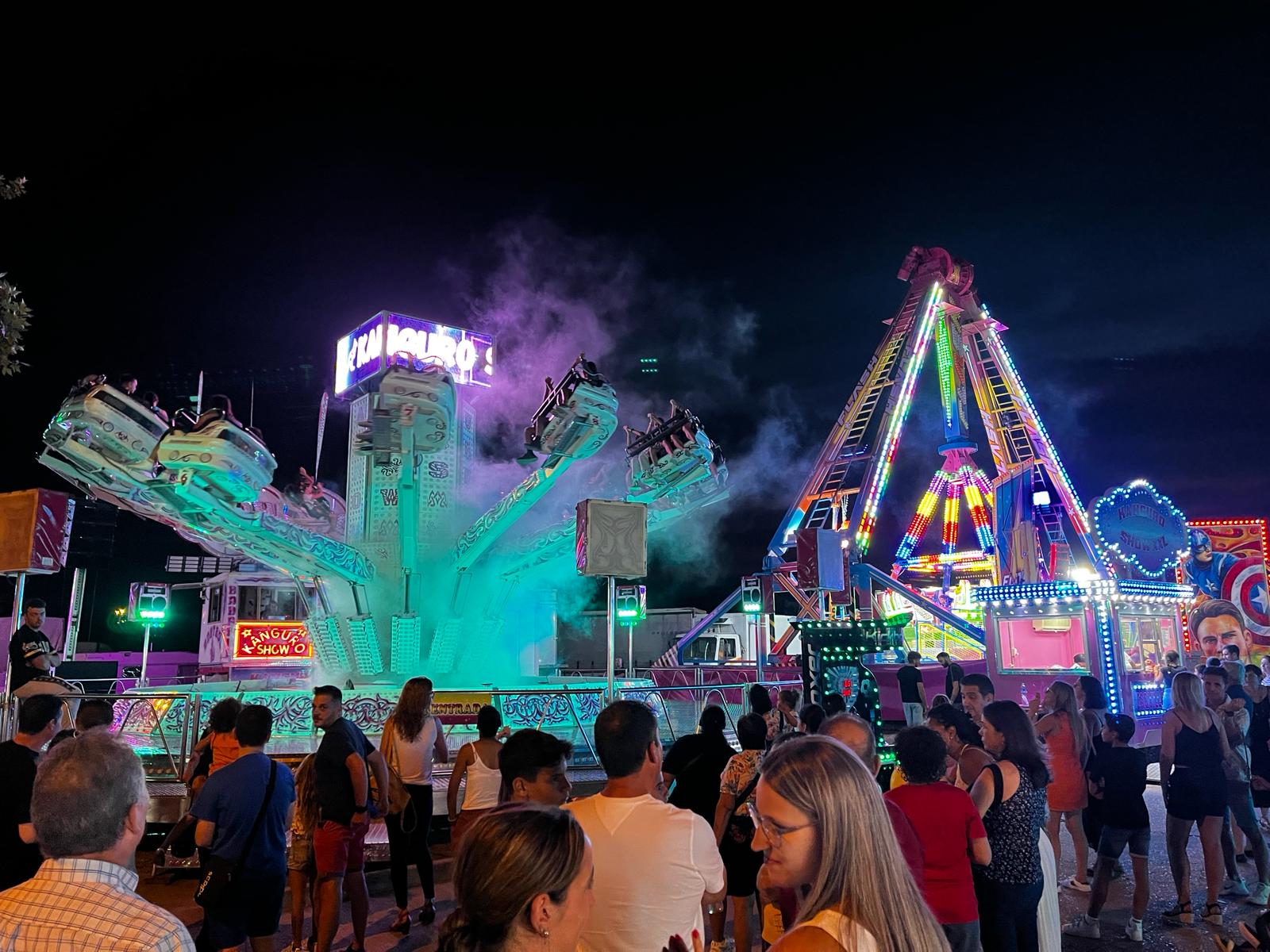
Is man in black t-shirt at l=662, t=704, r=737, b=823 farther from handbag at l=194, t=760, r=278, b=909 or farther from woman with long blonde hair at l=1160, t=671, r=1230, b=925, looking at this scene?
woman with long blonde hair at l=1160, t=671, r=1230, b=925

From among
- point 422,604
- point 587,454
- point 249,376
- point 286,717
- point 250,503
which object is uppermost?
point 249,376

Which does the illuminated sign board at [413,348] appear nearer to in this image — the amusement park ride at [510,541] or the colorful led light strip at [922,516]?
the amusement park ride at [510,541]

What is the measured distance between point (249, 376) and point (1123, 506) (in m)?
34.8

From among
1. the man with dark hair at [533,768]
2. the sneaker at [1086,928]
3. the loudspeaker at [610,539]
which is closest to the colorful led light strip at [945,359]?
the loudspeaker at [610,539]

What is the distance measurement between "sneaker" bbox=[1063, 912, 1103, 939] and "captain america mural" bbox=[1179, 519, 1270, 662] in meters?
25.0

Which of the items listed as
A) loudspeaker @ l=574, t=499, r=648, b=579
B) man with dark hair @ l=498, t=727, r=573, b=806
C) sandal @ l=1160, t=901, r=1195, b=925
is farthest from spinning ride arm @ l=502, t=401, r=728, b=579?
man with dark hair @ l=498, t=727, r=573, b=806

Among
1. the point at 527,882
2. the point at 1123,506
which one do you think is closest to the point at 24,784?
the point at 527,882

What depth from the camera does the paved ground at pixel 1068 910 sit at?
611 centimetres

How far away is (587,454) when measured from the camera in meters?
14.3

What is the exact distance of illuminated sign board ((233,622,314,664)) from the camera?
28.5 m

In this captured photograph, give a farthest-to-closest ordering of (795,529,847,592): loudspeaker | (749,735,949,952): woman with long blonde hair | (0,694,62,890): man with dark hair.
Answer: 1. (795,529,847,592): loudspeaker
2. (0,694,62,890): man with dark hair
3. (749,735,949,952): woman with long blonde hair

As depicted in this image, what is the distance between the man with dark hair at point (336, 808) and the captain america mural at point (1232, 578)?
94.4ft

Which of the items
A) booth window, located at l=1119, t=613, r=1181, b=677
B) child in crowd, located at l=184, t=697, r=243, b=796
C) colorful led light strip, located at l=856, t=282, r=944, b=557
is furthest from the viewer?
colorful led light strip, located at l=856, t=282, r=944, b=557

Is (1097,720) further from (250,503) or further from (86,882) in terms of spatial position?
(250,503)
